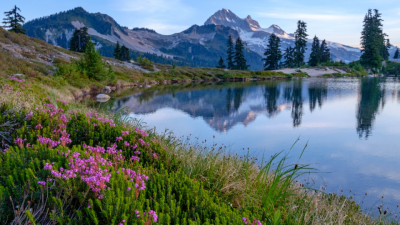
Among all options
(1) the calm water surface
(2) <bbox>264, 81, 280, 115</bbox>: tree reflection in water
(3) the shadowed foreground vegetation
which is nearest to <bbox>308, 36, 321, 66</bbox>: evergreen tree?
(2) <bbox>264, 81, 280, 115</bbox>: tree reflection in water

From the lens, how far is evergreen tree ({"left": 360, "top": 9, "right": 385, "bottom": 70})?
72750 mm

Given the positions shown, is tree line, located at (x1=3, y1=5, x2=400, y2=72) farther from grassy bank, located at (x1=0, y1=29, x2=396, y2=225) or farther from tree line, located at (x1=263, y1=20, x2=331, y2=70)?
grassy bank, located at (x1=0, y1=29, x2=396, y2=225)

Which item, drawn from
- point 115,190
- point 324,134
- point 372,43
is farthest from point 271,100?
point 372,43

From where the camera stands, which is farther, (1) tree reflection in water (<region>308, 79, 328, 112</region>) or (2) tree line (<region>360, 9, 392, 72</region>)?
(2) tree line (<region>360, 9, 392, 72</region>)

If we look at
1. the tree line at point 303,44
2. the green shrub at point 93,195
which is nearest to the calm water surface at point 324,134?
the green shrub at point 93,195

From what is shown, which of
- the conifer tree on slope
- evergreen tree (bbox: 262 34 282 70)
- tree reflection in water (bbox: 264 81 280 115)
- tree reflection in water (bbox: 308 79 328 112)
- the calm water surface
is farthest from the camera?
evergreen tree (bbox: 262 34 282 70)

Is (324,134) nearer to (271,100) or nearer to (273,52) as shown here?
(271,100)

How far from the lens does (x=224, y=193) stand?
394cm

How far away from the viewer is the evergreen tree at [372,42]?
72750mm

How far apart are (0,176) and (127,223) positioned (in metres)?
1.60

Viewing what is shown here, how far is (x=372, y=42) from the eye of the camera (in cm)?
7244

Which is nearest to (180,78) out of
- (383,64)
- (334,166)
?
(334,166)

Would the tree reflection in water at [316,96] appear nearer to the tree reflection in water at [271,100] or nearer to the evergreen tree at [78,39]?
the tree reflection in water at [271,100]

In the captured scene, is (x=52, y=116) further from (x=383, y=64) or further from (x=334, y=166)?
(x=383, y=64)
